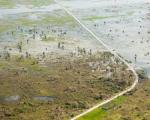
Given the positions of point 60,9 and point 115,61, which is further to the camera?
point 60,9

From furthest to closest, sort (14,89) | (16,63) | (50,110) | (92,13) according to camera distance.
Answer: (92,13)
(16,63)
(14,89)
(50,110)

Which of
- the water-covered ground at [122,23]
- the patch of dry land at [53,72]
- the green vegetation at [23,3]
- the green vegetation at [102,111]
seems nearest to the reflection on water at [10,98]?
the patch of dry land at [53,72]

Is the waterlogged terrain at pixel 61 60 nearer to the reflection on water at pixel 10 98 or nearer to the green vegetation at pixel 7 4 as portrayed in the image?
the reflection on water at pixel 10 98

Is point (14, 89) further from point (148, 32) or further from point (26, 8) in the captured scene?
point (26, 8)

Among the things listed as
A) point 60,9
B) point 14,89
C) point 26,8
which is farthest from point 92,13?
point 14,89

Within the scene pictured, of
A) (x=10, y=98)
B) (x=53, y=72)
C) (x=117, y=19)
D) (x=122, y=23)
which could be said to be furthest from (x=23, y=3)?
(x=10, y=98)

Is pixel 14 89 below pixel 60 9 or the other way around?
below

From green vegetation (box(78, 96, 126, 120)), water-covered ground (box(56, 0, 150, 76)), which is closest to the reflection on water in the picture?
green vegetation (box(78, 96, 126, 120))

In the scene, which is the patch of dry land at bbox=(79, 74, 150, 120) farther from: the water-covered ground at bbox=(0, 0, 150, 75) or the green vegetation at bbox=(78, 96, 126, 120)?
the water-covered ground at bbox=(0, 0, 150, 75)
